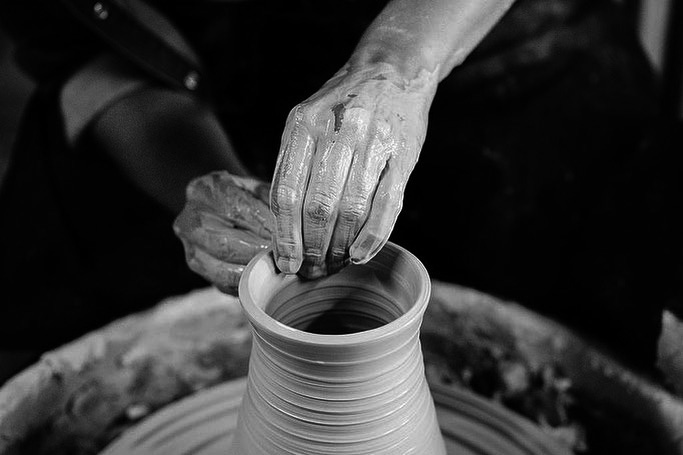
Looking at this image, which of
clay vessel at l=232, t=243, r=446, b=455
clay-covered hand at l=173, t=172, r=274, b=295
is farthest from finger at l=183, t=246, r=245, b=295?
clay vessel at l=232, t=243, r=446, b=455

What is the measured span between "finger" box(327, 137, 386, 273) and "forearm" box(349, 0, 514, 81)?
173 millimetres

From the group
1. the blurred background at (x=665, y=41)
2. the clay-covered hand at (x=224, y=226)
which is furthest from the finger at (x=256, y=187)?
the blurred background at (x=665, y=41)

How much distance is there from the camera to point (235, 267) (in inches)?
38.0

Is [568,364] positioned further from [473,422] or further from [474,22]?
[474,22]

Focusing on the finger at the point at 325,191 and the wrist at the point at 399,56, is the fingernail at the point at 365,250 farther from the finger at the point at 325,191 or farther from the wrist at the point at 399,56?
the wrist at the point at 399,56

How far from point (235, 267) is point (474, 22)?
475 mm

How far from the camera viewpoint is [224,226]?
3.24ft

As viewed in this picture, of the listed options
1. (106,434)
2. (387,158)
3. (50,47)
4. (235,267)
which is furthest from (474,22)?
(50,47)

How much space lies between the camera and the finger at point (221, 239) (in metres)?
0.96

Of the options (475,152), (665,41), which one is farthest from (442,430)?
(665,41)

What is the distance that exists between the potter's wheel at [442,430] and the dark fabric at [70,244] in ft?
1.47

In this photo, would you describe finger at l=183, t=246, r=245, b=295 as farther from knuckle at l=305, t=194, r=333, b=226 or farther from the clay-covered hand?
knuckle at l=305, t=194, r=333, b=226

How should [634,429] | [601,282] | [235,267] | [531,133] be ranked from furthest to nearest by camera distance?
1. [531,133]
2. [601,282]
3. [634,429]
4. [235,267]

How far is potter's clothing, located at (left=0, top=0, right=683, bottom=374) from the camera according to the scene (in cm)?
145
